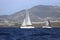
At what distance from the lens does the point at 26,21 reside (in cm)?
15500

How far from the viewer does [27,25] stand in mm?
147625

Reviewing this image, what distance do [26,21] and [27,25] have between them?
7.69 metres
